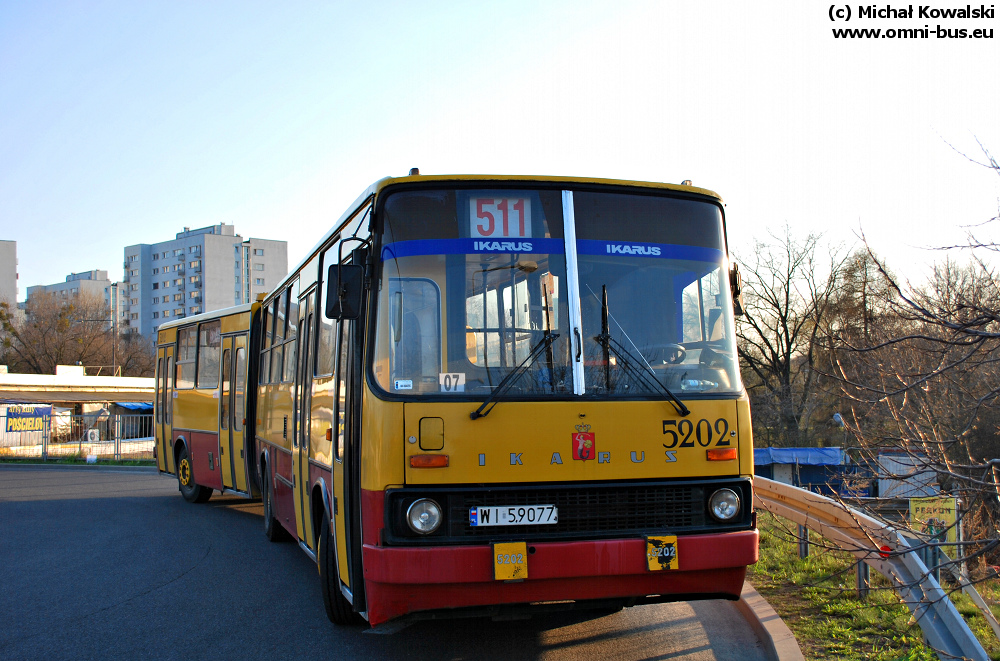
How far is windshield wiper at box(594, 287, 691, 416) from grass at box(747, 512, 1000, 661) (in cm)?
120

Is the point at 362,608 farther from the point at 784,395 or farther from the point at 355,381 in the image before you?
the point at 784,395

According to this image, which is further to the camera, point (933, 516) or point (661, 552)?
point (933, 516)

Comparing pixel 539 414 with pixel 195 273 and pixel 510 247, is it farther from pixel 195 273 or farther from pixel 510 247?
pixel 195 273

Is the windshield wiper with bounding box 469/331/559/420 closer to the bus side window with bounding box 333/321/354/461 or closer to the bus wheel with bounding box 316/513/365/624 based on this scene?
the bus side window with bounding box 333/321/354/461

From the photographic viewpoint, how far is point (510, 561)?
188 inches

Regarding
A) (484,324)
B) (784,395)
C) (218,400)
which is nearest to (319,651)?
(484,324)

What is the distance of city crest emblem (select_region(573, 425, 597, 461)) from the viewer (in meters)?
5.00

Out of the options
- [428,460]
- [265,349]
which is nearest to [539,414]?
[428,460]

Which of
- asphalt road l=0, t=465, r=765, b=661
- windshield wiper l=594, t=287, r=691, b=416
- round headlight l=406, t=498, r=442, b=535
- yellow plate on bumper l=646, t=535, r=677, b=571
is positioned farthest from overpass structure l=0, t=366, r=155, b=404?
yellow plate on bumper l=646, t=535, r=677, b=571

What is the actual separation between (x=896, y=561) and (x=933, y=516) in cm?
76

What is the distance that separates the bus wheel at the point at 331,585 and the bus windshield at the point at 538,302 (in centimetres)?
197

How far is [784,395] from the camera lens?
42.5m

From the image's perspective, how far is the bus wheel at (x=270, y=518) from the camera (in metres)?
10.2

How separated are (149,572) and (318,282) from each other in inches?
158
